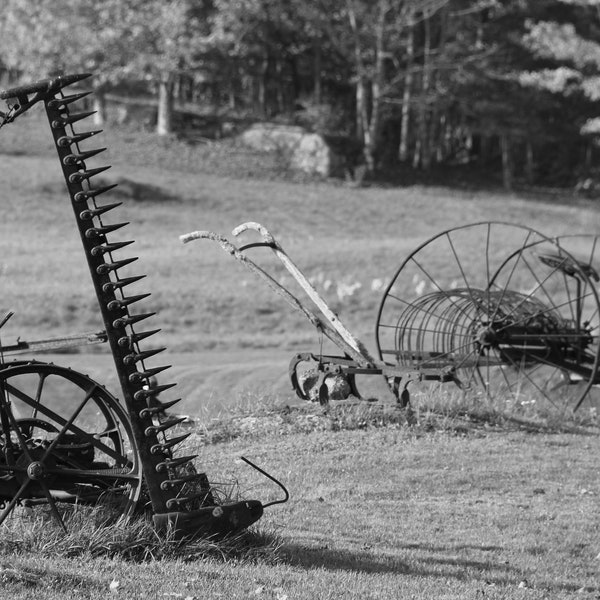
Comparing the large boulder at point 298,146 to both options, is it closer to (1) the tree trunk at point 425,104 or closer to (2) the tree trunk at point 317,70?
(2) the tree trunk at point 317,70

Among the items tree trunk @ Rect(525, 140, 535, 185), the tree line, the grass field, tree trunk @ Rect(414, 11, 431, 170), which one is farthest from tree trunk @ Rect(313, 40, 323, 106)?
the grass field

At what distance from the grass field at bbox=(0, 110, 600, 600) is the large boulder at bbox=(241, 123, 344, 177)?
13.5 metres

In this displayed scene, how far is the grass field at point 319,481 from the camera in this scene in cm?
562

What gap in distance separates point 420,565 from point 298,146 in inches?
1232

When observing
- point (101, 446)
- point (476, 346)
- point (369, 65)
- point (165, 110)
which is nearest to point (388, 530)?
point (101, 446)

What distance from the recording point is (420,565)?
6.22 m

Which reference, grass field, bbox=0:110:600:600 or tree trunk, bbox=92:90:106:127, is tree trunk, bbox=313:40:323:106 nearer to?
tree trunk, bbox=92:90:106:127

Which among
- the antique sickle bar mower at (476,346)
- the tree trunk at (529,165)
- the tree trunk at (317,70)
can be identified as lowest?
the antique sickle bar mower at (476,346)

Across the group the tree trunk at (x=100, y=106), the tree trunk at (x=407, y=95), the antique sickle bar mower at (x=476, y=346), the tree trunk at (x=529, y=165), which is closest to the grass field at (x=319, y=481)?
the antique sickle bar mower at (x=476, y=346)

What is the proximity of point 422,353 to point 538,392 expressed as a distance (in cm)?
194

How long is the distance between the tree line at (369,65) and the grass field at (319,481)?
48.6 feet

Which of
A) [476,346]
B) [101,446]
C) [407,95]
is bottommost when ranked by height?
[476,346]

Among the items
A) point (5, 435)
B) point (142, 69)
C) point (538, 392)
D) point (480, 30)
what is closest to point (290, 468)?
point (5, 435)

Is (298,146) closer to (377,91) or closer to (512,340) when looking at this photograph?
(377,91)
